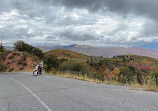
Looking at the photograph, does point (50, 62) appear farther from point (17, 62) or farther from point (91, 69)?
point (17, 62)

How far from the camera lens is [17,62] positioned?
136 feet

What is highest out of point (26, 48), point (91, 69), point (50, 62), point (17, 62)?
point (26, 48)

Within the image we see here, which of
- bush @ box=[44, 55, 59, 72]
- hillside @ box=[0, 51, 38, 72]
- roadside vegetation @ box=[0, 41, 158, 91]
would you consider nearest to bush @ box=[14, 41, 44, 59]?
roadside vegetation @ box=[0, 41, 158, 91]

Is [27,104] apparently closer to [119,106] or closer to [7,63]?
[119,106]

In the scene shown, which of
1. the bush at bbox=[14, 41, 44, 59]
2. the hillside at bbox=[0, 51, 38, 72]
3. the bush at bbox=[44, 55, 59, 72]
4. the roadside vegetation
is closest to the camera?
the roadside vegetation

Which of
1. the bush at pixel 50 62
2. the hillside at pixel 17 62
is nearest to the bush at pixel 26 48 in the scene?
the hillside at pixel 17 62

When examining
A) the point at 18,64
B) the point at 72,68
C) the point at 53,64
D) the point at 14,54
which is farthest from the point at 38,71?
the point at 14,54

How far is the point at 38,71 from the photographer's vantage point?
58.9 feet

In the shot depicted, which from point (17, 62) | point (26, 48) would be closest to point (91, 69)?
point (17, 62)

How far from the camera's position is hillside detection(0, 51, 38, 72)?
3844cm

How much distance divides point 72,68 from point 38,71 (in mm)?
8230

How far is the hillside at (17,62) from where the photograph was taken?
3844 cm

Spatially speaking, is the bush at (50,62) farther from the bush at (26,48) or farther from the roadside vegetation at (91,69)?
the bush at (26,48)

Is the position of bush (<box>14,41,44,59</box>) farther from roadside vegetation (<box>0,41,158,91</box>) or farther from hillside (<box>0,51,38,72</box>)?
hillside (<box>0,51,38,72</box>)
